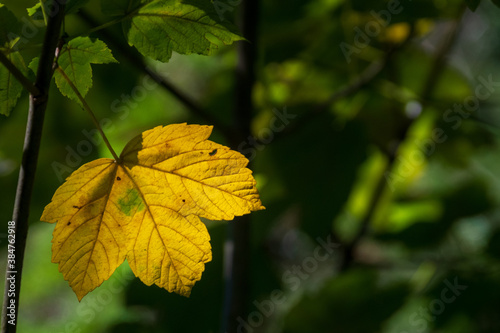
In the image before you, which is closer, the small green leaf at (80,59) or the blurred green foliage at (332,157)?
the small green leaf at (80,59)

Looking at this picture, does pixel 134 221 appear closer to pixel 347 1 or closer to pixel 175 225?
pixel 175 225

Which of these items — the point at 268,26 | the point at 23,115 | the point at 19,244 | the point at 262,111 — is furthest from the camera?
the point at 262,111

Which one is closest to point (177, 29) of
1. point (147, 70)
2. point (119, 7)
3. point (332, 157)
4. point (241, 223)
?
point (119, 7)

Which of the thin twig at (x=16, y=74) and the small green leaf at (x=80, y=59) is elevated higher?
the small green leaf at (x=80, y=59)

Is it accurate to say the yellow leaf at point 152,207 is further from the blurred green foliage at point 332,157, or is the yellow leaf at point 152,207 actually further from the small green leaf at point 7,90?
the blurred green foliage at point 332,157

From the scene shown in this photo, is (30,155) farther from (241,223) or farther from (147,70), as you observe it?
(241,223)

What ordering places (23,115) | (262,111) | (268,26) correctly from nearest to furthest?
(23,115), (268,26), (262,111)

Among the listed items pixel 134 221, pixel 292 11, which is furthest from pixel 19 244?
pixel 292 11

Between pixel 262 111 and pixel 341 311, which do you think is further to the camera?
pixel 262 111

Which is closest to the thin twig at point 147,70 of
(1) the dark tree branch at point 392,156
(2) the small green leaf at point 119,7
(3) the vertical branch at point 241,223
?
(3) the vertical branch at point 241,223
